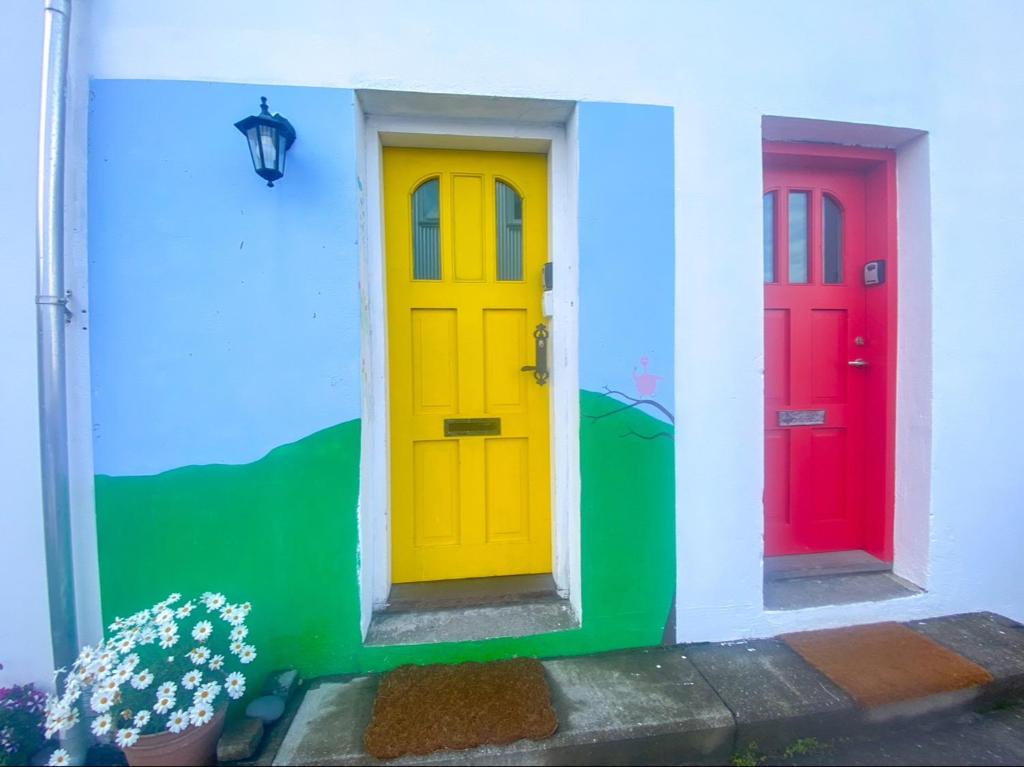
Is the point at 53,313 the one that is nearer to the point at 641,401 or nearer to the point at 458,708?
the point at 458,708

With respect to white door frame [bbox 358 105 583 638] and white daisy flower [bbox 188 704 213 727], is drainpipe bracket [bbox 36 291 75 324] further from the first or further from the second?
white daisy flower [bbox 188 704 213 727]

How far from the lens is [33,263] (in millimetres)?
2088

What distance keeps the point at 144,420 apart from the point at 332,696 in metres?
1.55

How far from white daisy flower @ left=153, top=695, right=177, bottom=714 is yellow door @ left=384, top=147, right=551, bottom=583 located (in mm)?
1117

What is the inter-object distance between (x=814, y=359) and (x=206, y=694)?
3.62 metres

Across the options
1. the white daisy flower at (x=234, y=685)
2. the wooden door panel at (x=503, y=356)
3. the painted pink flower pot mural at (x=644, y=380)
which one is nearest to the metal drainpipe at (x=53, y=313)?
the white daisy flower at (x=234, y=685)

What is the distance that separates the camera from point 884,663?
2291mm

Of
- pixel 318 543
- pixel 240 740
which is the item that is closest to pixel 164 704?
pixel 240 740

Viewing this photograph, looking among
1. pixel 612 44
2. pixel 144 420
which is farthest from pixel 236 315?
pixel 612 44

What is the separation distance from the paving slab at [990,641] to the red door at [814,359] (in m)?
0.59

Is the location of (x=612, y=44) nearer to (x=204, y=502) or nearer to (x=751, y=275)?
(x=751, y=275)

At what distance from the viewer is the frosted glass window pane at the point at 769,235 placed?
2.90 meters

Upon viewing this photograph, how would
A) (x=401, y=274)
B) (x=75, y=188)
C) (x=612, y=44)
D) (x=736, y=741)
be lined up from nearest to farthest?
1. (x=736, y=741)
2. (x=75, y=188)
3. (x=612, y=44)
4. (x=401, y=274)

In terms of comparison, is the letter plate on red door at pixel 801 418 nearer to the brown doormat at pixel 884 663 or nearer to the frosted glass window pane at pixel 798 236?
the frosted glass window pane at pixel 798 236
